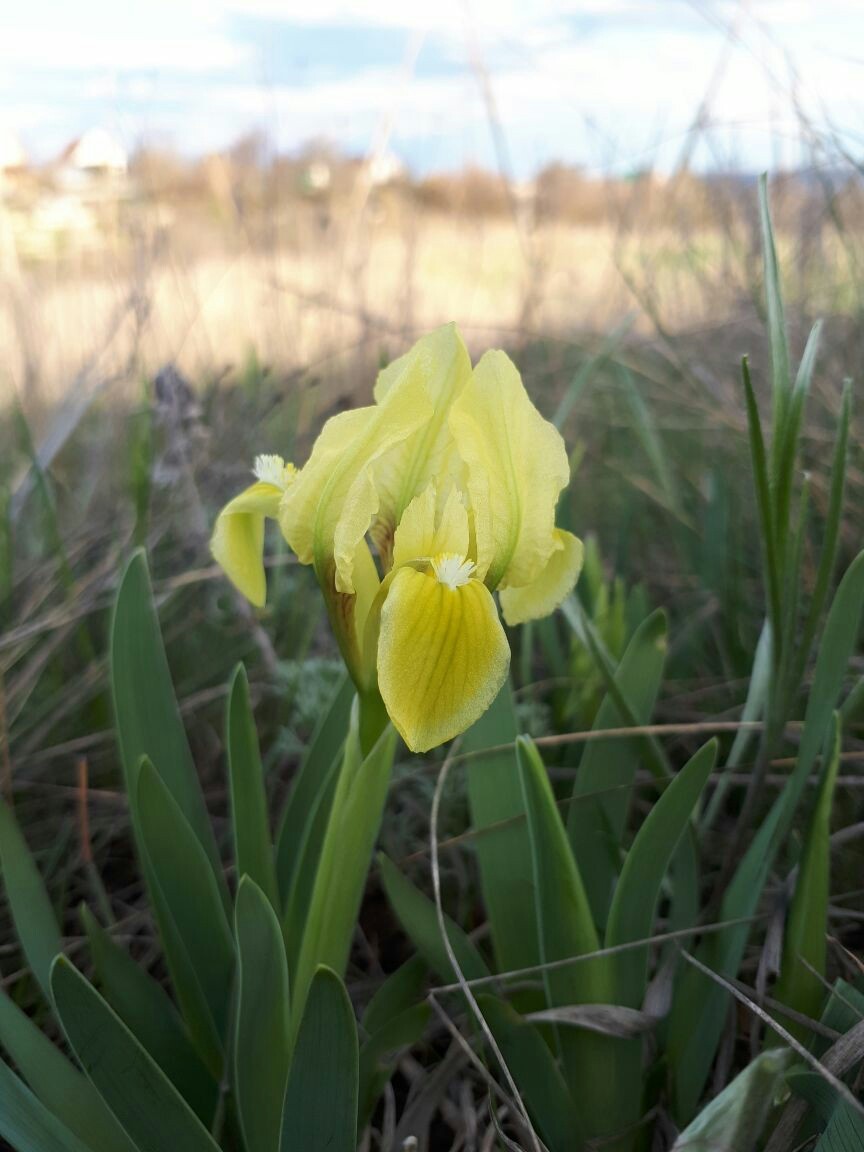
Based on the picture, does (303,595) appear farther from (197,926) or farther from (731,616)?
(197,926)

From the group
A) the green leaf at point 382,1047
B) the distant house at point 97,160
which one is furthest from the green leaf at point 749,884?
the distant house at point 97,160

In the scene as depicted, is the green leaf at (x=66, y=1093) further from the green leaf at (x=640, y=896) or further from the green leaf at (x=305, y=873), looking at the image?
the green leaf at (x=640, y=896)

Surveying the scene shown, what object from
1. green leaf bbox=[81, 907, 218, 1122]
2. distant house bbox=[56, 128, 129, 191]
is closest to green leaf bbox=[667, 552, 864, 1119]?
green leaf bbox=[81, 907, 218, 1122]

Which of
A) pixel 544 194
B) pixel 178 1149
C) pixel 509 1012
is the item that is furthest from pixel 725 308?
pixel 178 1149

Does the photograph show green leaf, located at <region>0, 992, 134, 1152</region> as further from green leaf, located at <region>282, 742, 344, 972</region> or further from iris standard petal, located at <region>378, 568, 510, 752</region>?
iris standard petal, located at <region>378, 568, 510, 752</region>

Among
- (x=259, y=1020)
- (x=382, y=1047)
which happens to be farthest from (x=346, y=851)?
(x=382, y=1047)

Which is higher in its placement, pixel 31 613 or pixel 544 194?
pixel 544 194
